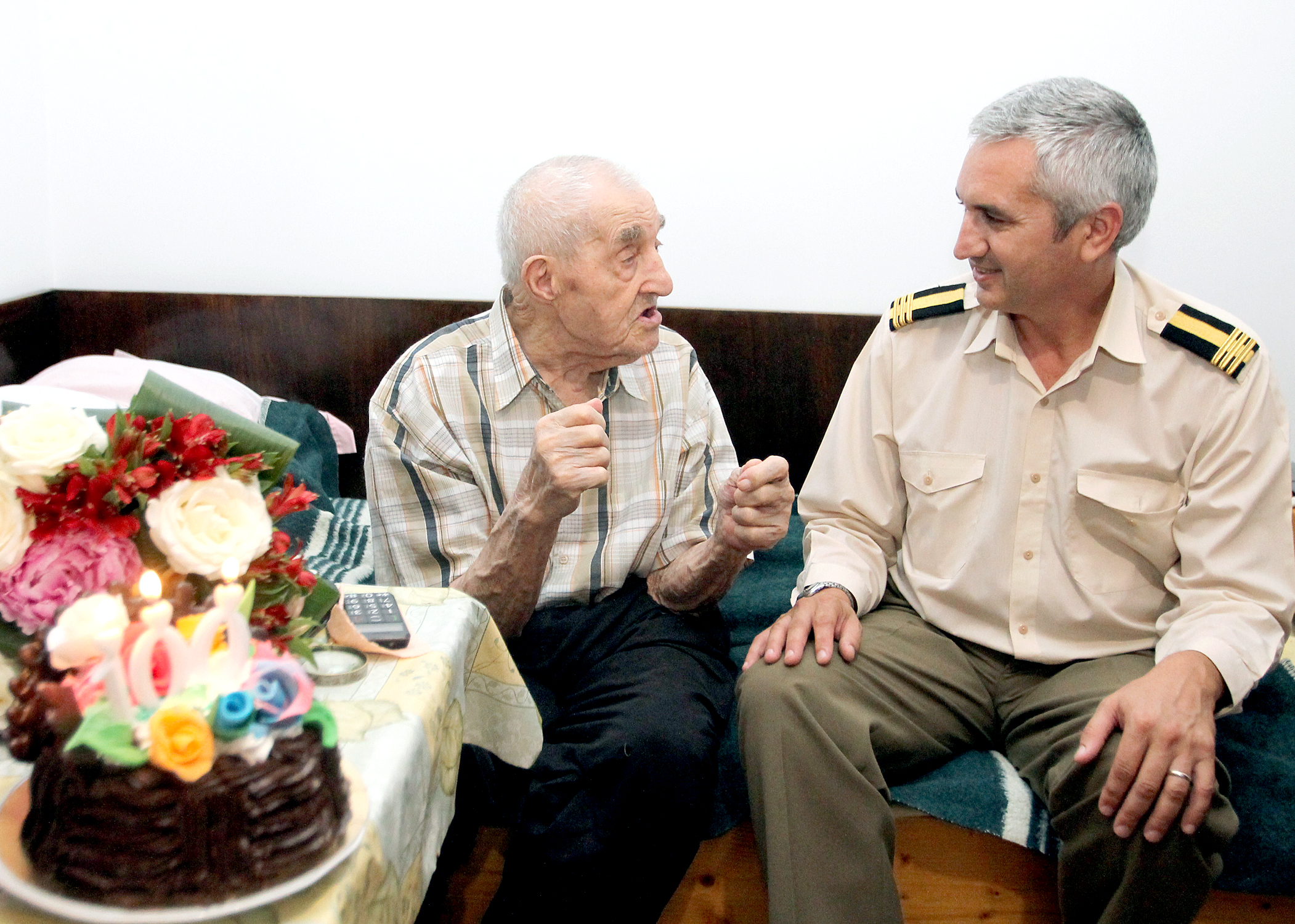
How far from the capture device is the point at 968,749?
162 centimetres

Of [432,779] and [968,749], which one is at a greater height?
[432,779]

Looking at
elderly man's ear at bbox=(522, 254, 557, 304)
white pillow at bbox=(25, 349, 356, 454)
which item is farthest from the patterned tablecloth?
white pillow at bbox=(25, 349, 356, 454)

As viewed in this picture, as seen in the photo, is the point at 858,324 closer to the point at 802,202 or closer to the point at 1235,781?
the point at 802,202

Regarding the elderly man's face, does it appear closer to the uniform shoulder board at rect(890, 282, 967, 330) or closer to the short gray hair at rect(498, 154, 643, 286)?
the short gray hair at rect(498, 154, 643, 286)

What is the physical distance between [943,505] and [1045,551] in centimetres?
16

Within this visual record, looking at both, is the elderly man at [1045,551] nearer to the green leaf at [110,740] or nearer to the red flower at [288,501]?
the red flower at [288,501]

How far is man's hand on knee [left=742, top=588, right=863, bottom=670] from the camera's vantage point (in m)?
1.54

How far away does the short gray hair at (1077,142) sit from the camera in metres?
1.53

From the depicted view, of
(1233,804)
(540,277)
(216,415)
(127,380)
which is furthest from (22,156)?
(1233,804)

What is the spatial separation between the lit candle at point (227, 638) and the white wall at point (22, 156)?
1965 mm

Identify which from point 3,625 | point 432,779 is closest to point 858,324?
point 432,779

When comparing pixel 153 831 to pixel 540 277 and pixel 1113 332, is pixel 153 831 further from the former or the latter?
pixel 1113 332

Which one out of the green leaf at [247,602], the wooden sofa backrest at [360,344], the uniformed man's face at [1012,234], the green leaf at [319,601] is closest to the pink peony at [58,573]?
the green leaf at [247,602]

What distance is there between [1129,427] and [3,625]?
4.53ft
